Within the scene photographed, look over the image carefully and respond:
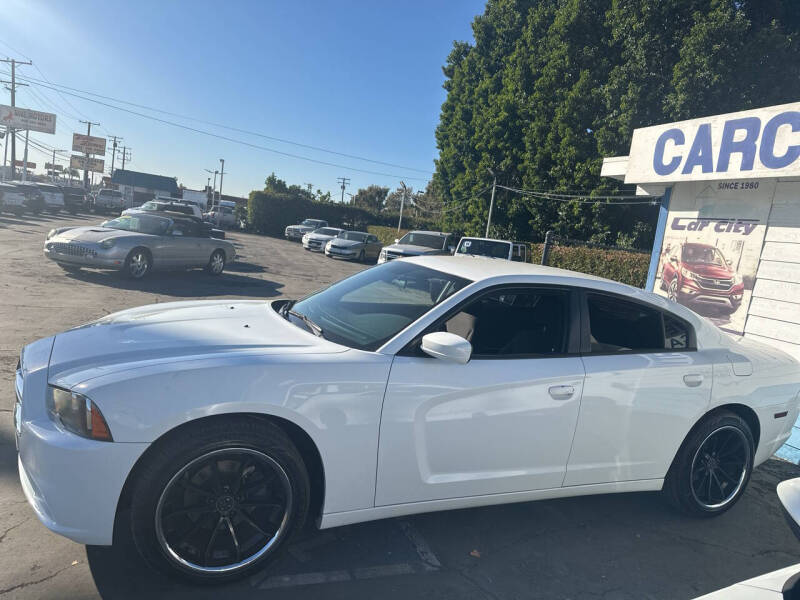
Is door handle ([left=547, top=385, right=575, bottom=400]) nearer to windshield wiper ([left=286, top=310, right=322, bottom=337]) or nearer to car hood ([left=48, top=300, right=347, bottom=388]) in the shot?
car hood ([left=48, top=300, right=347, bottom=388])

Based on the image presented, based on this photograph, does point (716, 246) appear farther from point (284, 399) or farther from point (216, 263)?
point (216, 263)

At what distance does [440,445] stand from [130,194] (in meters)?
53.7

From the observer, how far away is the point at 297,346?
2.81 metres

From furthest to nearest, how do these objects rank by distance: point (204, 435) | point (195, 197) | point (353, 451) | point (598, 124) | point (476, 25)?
point (195, 197) < point (476, 25) < point (598, 124) < point (353, 451) < point (204, 435)

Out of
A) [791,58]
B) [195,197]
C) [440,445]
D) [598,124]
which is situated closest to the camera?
[440,445]

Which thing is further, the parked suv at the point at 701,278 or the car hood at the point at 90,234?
the car hood at the point at 90,234

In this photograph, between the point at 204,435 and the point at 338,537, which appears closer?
the point at 204,435

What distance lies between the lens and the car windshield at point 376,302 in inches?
120

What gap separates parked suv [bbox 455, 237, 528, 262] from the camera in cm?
1592

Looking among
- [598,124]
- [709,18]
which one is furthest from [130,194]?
[709,18]

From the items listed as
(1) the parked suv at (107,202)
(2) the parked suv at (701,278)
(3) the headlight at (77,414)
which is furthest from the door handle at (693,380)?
(1) the parked suv at (107,202)

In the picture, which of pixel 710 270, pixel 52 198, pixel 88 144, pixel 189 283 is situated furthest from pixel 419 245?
pixel 88 144

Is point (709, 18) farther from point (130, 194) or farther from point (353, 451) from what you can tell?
point (130, 194)

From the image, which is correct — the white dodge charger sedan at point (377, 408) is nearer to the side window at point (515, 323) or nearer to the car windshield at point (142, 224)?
the side window at point (515, 323)
